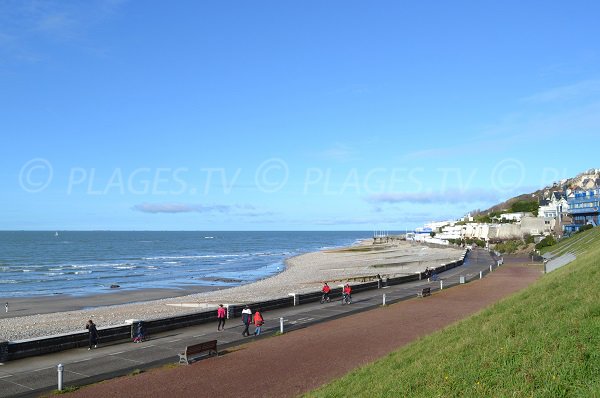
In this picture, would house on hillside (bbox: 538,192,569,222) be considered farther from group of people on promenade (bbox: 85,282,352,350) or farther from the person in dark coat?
the person in dark coat

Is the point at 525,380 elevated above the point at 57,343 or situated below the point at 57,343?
above

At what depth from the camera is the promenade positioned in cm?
1412

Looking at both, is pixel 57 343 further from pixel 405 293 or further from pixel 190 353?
pixel 405 293

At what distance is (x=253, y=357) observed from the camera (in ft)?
57.6

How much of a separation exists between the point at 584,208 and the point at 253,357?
9307 centimetres

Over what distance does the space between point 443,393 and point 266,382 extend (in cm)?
698

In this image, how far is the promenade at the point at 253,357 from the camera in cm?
1412

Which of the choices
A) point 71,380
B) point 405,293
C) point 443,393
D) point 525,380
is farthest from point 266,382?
point 405,293

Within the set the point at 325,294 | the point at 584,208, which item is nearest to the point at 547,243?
the point at 584,208

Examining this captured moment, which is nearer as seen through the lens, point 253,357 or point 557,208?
point 253,357

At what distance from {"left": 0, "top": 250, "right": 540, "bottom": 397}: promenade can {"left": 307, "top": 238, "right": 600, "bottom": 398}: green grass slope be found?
2998 mm

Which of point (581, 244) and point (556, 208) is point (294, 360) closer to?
point (581, 244)

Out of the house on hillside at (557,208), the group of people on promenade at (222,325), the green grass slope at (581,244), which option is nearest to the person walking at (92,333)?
the group of people on promenade at (222,325)

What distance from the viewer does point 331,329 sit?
2227 centimetres
